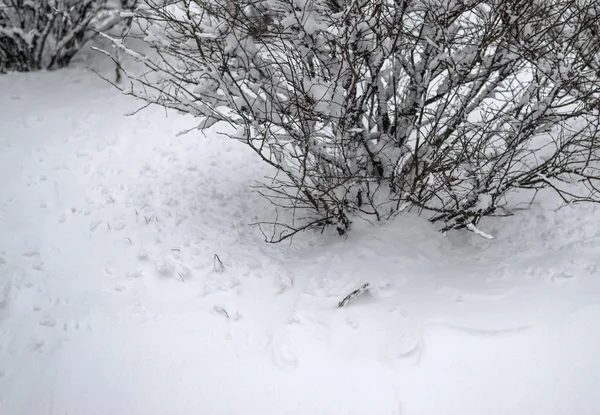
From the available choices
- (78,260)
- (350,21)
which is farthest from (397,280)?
(78,260)

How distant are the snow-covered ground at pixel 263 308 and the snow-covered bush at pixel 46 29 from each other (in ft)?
8.39

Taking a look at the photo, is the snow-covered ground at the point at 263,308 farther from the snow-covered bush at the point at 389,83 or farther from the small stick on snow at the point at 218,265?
the snow-covered bush at the point at 389,83

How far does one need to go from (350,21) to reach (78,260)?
10.2 ft

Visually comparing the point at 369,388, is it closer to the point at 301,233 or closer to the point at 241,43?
the point at 301,233

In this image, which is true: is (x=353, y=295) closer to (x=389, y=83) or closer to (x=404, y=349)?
(x=404, y=349)

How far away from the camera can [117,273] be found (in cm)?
429

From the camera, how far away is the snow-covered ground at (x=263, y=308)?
336 centimetres

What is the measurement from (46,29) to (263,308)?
5650mm

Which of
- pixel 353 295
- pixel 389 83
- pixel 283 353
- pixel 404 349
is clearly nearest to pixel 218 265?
pixel 283 353

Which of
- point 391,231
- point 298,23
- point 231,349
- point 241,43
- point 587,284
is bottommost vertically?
point 231,349

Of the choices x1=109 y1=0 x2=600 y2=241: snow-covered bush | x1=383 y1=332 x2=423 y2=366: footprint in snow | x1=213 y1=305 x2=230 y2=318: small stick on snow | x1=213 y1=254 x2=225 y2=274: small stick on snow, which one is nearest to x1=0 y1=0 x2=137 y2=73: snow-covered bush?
x1=109 y1=0 x2=600 y2=241: snow-covered bush

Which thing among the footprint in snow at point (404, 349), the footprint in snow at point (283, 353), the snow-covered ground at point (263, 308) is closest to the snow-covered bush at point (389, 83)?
the snow-covered ground at point (263, 308)

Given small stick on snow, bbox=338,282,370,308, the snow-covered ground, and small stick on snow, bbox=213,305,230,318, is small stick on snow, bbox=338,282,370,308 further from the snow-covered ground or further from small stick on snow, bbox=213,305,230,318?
small stick on snow, bbox=213,305,230,318

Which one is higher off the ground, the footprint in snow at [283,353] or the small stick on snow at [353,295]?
the small stick on snow at [353,295]
